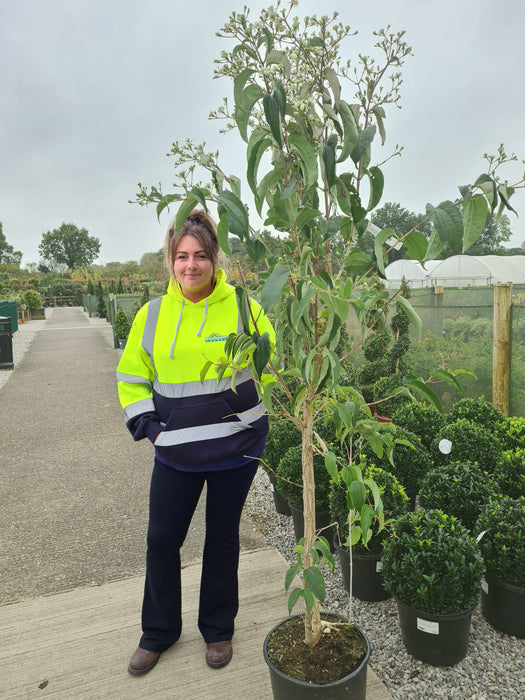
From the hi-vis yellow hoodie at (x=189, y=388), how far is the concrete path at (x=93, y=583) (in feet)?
3.01

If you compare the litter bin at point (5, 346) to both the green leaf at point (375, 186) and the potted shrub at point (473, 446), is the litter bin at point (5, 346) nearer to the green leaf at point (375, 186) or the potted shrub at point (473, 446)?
the potted shrub at point (473, 446)

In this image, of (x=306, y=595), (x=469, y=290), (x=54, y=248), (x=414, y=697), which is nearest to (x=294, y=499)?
(x=414, y=697)

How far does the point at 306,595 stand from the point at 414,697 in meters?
0.93

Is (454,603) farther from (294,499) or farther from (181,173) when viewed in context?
(181,173)

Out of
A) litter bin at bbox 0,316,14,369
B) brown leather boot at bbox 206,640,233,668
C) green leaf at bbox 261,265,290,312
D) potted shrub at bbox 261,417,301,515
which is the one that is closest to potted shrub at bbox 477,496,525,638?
brown leather boot at bbox 206,640,233,668

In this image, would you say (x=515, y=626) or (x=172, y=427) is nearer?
(x=172, y=427)

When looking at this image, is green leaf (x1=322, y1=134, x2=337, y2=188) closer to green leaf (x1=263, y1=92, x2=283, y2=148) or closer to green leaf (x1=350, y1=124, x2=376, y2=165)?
green leaf (x1=350, y1=124, x2=376, y2=165)

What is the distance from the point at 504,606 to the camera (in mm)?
2295

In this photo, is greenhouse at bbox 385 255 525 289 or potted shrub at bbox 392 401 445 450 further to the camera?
greenhouse at bbox 385 255 525 289

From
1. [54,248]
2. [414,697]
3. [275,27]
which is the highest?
[54,248]

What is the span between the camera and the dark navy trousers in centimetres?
207

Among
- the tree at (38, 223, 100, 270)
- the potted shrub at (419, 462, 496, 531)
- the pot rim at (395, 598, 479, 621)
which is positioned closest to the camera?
the pot rim at (395, 598, 479, 621)

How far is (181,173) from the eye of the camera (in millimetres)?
1313

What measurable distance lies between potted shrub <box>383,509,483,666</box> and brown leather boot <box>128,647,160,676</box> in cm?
106
